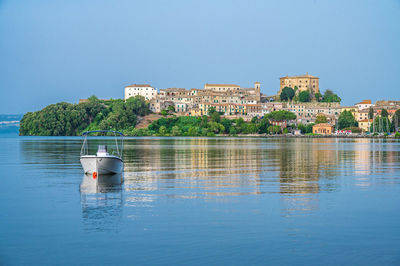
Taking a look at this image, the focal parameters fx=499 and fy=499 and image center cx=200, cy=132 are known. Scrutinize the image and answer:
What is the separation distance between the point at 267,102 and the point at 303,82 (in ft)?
61.2

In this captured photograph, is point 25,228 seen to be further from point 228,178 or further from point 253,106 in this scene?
point 253,106

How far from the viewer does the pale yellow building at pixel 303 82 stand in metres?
180

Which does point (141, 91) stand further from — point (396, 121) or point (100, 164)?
point (100, 164)

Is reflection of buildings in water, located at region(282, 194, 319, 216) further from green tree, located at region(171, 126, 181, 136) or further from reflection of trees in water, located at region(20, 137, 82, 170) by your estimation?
green tree, located at region(171, 126, 181, 136)

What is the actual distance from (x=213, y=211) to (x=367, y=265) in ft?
19.1

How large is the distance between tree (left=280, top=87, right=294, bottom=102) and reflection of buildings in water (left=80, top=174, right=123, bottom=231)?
15375 cm

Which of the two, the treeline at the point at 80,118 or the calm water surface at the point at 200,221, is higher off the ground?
the treeline at the point at 80,118

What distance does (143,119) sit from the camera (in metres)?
149

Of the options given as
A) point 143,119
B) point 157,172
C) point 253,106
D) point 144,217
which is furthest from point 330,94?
point 144,217

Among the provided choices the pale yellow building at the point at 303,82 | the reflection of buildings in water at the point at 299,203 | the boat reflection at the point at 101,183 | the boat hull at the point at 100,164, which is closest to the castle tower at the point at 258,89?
the pale yellow building at the point at 303,82

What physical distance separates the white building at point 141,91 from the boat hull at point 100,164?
142 meters

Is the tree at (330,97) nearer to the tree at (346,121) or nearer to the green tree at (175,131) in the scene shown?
the tree at (346,121)

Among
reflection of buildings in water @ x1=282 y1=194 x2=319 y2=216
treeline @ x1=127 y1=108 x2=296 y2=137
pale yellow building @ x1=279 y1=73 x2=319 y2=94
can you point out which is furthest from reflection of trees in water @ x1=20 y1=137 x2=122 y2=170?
pale yellow building @ x1=279 y1=73 x2=319 y2=94

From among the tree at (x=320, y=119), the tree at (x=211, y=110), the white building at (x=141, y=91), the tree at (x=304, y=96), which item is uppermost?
the white building at (x=141, y=91)
